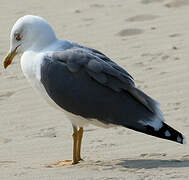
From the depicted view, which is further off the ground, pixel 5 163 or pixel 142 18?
pixel 5 163

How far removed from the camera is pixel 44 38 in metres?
6.28

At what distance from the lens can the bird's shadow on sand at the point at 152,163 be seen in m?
5.61

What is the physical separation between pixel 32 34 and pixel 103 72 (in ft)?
2.58

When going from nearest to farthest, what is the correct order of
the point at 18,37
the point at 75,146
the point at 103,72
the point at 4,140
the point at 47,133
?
the point at 103,72 < the point at 75,146 < the point at 18,37 < the point at 4,140 < the point at 47,133

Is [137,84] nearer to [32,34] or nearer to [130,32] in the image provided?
[130,32]

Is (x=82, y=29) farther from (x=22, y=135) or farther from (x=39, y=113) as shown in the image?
(x=22, y=135)

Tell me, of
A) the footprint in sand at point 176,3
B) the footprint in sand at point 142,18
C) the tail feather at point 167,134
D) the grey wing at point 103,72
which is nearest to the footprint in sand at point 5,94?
the grey wing at point 103,72

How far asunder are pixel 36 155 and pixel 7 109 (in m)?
1.46

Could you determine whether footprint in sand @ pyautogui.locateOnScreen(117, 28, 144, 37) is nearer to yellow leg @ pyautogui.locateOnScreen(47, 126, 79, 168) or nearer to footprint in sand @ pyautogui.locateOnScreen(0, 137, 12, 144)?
footprint in sand @ pyautogui.locateOnScreen(0, 137, 12, 144)

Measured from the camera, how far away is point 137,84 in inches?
321

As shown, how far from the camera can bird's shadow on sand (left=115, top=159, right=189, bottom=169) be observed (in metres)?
5.61

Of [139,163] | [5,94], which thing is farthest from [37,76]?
[5,94]

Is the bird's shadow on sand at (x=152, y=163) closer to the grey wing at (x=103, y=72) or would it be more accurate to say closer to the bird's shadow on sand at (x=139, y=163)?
the bird's shadow on sand at (x=139, y=163)

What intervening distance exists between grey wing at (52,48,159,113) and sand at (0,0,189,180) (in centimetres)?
49
